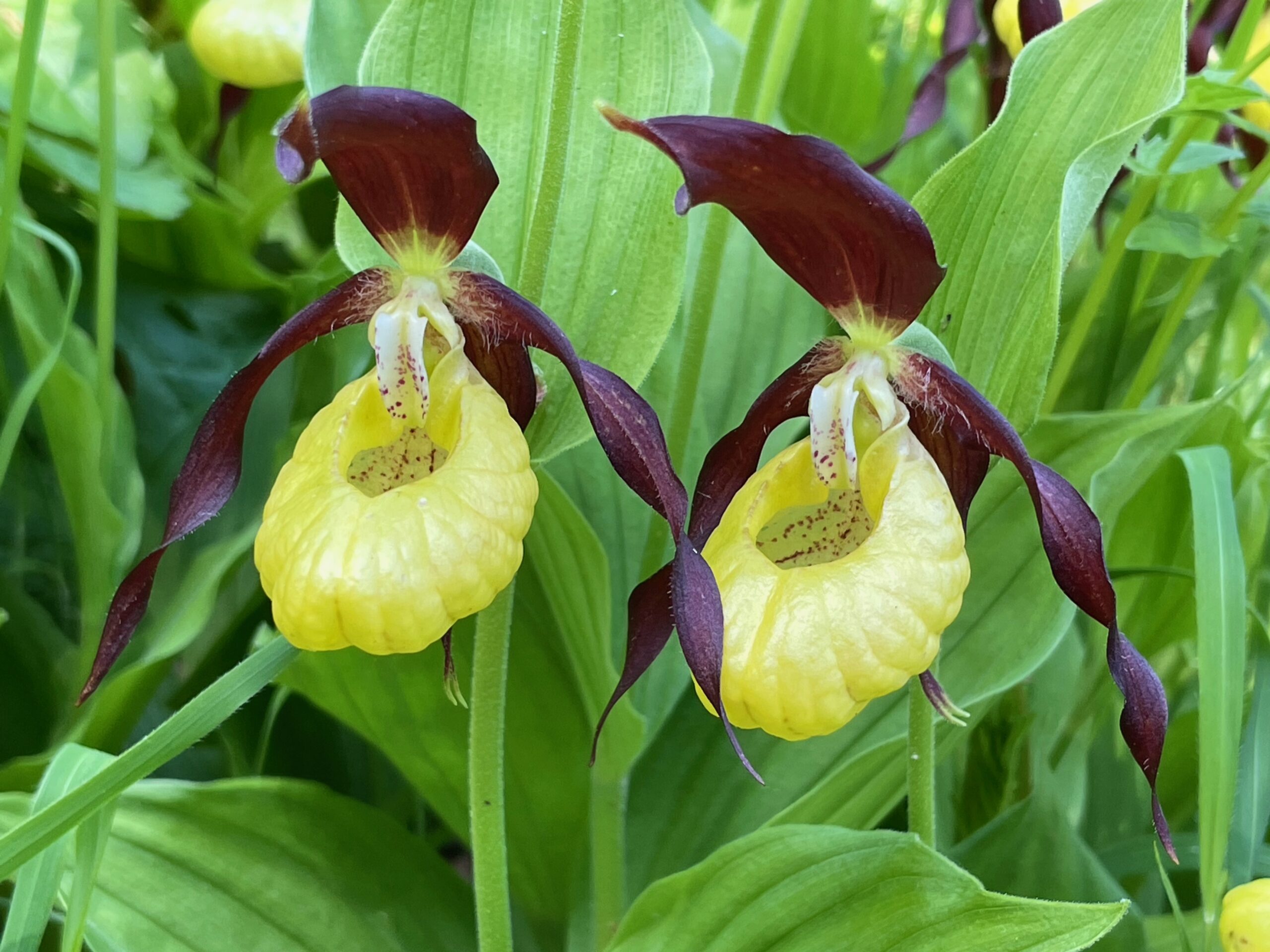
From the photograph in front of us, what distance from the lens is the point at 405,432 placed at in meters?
0.89

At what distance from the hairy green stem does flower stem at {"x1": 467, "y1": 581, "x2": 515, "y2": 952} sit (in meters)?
0.80

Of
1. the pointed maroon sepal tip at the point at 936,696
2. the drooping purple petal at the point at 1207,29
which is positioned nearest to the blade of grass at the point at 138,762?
the pointed maroon sepal tip at the point at 936,696

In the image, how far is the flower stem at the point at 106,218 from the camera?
108 centimetres

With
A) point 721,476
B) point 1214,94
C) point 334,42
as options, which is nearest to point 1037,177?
point 1214,94

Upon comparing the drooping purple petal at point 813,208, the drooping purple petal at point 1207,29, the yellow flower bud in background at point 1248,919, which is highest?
the drooping purple petal at point 1207,29

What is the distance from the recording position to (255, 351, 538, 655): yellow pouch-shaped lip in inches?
26.6

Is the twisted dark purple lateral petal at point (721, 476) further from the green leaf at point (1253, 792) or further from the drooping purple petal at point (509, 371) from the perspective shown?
the green leaf at point (1253, 792)

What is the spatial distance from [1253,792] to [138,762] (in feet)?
2.85

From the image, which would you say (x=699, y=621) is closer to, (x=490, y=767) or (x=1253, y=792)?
(x=490, y=767)

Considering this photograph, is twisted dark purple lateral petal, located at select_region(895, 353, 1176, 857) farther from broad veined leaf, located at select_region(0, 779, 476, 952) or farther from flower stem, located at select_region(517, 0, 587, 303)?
broad veined leaf, located at select_region(0, 779, 476, 952)

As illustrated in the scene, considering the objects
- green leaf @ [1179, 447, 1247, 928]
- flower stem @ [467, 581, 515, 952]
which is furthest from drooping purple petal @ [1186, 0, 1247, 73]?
flower stem @ [467, 581, 515, 952]

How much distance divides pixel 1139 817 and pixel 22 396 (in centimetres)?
128

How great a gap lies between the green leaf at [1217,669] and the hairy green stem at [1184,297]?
14.6 inches

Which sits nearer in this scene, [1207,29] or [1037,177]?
[1037,177]
